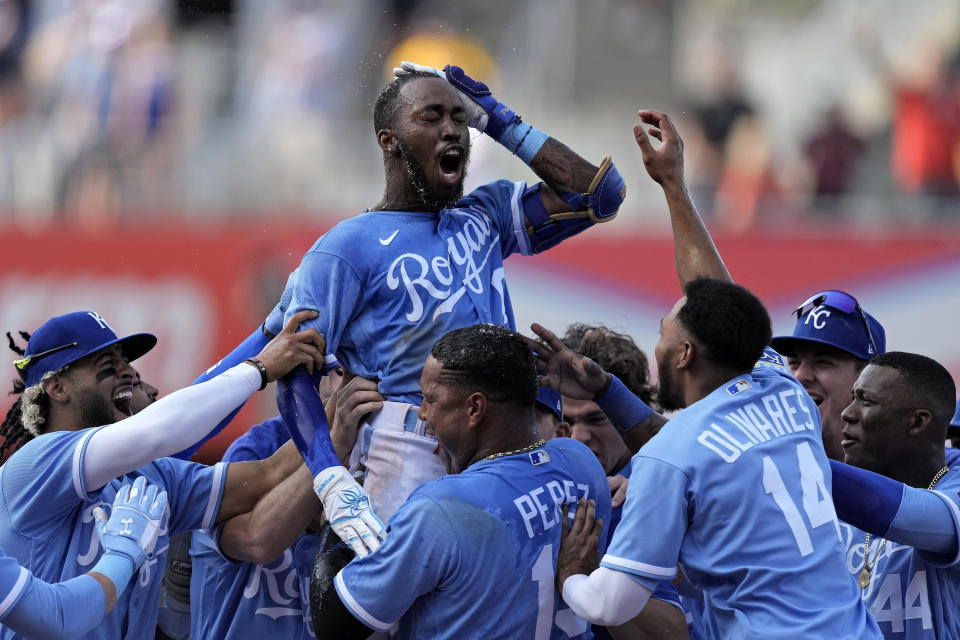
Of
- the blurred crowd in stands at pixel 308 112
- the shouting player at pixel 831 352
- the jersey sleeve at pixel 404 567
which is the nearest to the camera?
the jersey sleeve at pixel 404 567

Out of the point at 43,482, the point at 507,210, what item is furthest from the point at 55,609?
the point at 507,210

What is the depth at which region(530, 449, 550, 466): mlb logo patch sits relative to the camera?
14.6 feet

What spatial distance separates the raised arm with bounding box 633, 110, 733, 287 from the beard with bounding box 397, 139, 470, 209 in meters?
0.72

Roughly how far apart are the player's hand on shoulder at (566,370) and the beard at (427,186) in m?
0.59

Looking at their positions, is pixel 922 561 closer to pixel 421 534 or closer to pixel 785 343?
pixel 785 343

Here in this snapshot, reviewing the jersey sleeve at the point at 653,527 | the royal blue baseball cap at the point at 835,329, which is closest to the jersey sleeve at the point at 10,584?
the jersey sleeve at the point at 653,527

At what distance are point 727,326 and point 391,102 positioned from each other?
1575mm

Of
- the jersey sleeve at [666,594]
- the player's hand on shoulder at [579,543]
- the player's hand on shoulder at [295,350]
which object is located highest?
the player's hand on shoulder at [295,350]

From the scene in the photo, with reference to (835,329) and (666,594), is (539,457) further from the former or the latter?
(835,329)

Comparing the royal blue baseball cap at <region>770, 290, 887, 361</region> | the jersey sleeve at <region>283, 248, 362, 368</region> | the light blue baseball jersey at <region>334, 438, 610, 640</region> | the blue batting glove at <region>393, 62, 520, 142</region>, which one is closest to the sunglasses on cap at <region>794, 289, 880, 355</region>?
the royal blue baseball cap at <region>770, 290, 887, 361</region>

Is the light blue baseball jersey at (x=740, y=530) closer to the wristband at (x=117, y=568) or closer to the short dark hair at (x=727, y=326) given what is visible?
the short dark hair at (x=727, y=326)

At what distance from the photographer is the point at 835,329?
234 inches

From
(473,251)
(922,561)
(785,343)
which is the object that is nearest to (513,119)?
(473,251)

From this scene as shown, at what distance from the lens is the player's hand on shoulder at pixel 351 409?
4.80 meters
